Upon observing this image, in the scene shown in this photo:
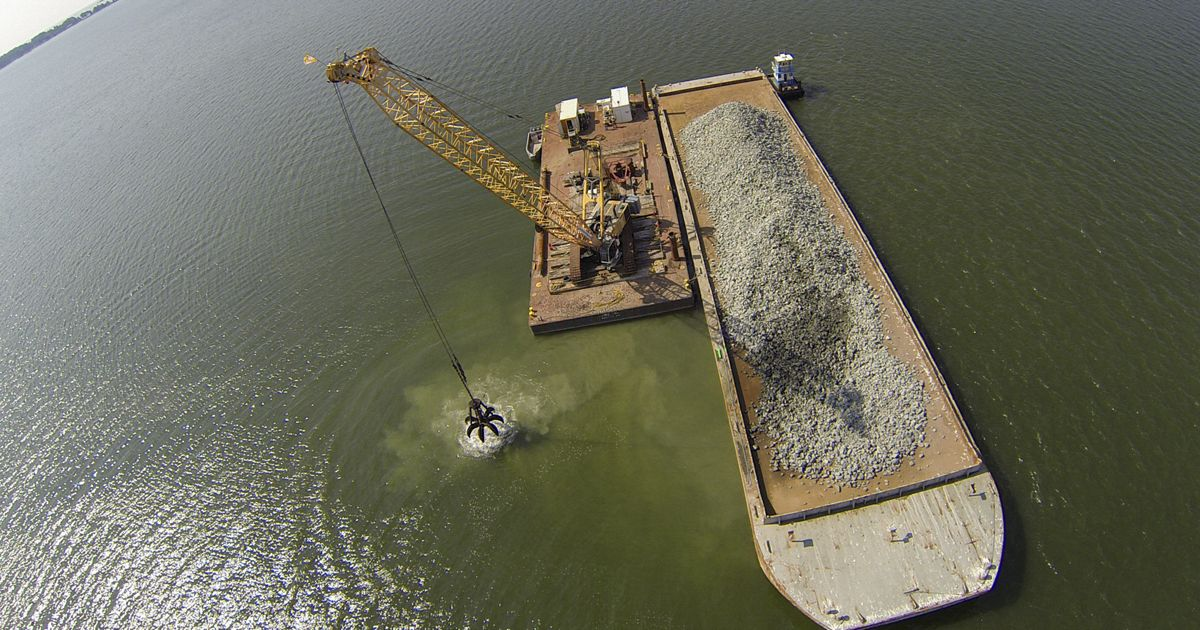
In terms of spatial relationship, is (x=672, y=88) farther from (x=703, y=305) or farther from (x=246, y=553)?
(x=246, y=553)

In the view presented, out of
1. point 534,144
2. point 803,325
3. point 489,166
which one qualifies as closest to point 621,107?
point 534,144

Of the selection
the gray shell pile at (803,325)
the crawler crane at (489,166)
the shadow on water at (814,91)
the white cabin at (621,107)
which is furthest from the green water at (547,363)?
the white cabin at (621,107)

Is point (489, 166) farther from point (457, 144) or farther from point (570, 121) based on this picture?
point (570, 121)

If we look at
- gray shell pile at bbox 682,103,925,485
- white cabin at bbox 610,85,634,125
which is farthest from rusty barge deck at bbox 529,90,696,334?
white cabin at bbox 610,85,634,125

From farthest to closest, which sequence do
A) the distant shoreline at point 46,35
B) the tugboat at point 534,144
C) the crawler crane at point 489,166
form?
the distant shoreline at point 46,35
the tugboat at point 534,144
the crawler crane at point 489,166

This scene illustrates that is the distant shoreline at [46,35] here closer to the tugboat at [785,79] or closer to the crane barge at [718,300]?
the crane barge at [718,300]
